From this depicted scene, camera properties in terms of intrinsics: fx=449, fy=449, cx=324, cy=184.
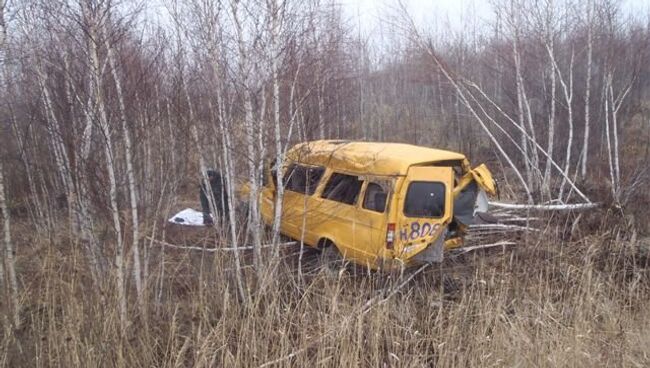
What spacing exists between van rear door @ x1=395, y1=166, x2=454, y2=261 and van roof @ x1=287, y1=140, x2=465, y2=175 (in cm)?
19

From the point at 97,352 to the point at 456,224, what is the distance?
15.1 feet

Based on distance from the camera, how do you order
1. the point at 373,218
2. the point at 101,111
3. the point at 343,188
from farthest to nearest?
the point at 343,188 < the point at 373,218 < the point at 101,111

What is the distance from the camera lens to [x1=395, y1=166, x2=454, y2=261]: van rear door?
17.3ft

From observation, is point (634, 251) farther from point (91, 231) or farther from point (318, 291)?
point (91, 231)

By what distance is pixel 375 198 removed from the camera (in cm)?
565

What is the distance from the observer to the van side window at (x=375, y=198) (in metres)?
5.55

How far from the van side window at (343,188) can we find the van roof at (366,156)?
0.49ft

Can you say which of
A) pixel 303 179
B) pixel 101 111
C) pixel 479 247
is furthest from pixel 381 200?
pixel 101 111

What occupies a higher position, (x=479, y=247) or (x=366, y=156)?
(x=366, y=156)

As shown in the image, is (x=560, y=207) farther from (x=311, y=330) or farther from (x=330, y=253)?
(x=311, y=330)

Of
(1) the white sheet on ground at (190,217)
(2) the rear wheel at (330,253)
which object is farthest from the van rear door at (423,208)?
(1) the white sheet on ground at (190,217)

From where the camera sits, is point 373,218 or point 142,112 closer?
point 142,112

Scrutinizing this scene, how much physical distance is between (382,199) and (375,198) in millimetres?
113

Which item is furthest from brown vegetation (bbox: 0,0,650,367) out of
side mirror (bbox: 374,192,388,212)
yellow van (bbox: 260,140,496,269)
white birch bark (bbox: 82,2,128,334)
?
side mirror (bbox: 374,192,388,212)
